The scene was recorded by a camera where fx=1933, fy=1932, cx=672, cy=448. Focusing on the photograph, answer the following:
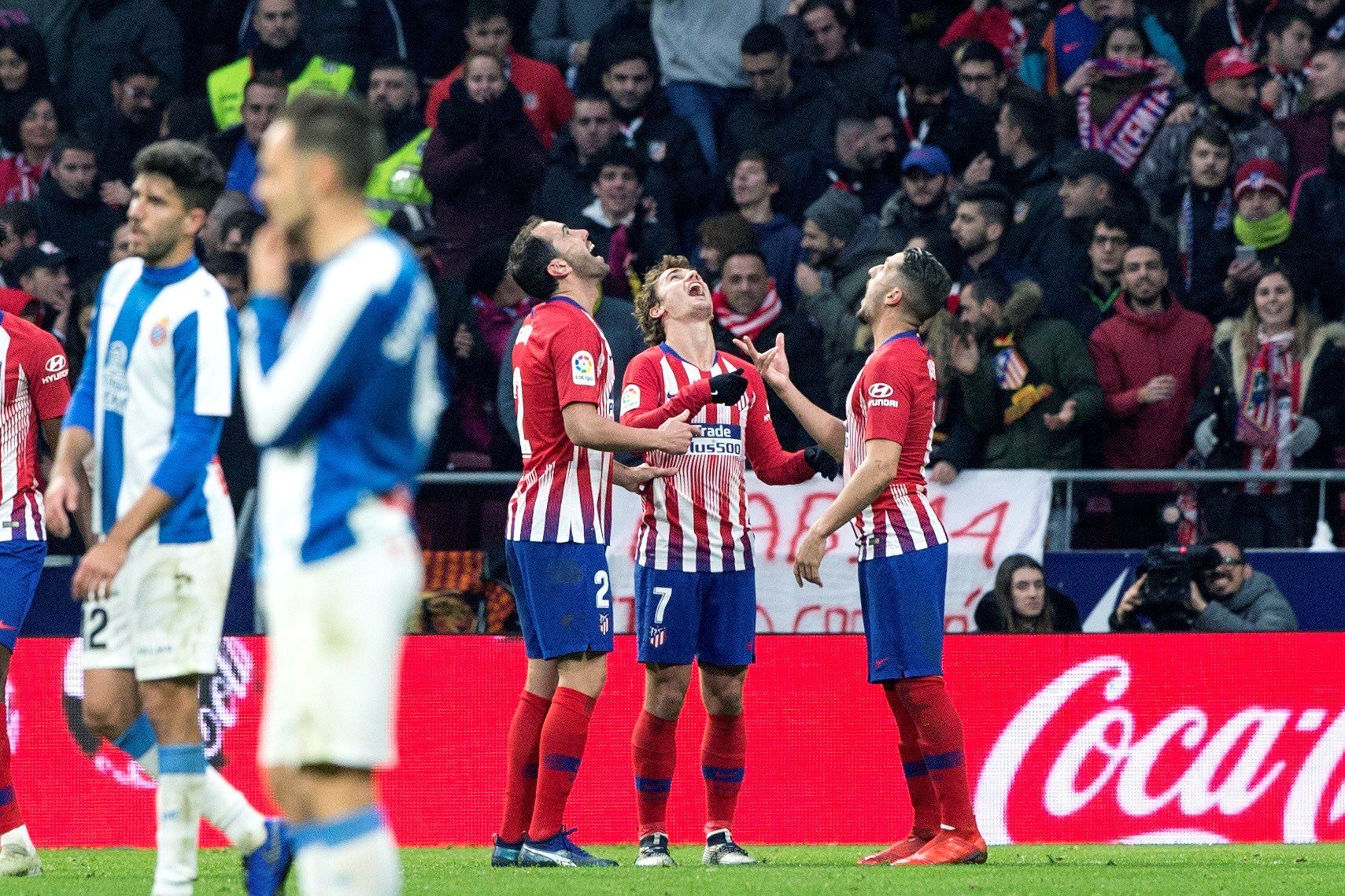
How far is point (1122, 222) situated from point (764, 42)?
10.1ft

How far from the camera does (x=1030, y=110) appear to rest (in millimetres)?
13047

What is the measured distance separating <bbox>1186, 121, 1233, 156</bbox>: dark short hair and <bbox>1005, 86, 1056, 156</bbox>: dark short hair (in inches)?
38.2

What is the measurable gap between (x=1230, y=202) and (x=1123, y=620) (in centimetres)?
363

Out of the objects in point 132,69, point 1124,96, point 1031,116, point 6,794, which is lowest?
point 6,794

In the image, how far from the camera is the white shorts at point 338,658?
13.4ft

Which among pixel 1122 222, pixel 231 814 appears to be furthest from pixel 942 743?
pixel 1122 222

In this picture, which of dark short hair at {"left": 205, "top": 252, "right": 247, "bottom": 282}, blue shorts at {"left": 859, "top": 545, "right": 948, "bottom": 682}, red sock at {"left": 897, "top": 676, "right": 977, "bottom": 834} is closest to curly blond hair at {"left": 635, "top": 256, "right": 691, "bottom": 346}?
blue shorts at {"left": 859, "top": 545, "right": 948, "bottom": 682}

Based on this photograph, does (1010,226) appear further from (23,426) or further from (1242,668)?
(23,426)

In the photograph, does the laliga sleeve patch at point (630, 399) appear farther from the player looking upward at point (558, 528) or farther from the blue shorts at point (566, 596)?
Answer: the blue shorts at point (566, 596)

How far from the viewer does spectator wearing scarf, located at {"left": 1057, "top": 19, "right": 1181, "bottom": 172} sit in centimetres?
1327

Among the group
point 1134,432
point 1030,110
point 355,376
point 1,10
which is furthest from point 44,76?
point 355,376

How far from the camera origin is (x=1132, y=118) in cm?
1330

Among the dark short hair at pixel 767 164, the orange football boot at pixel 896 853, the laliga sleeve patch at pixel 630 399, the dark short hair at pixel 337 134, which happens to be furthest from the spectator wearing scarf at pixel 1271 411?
the dark short hair at pixel 337 134

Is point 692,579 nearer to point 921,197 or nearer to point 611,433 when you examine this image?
point 611,433
